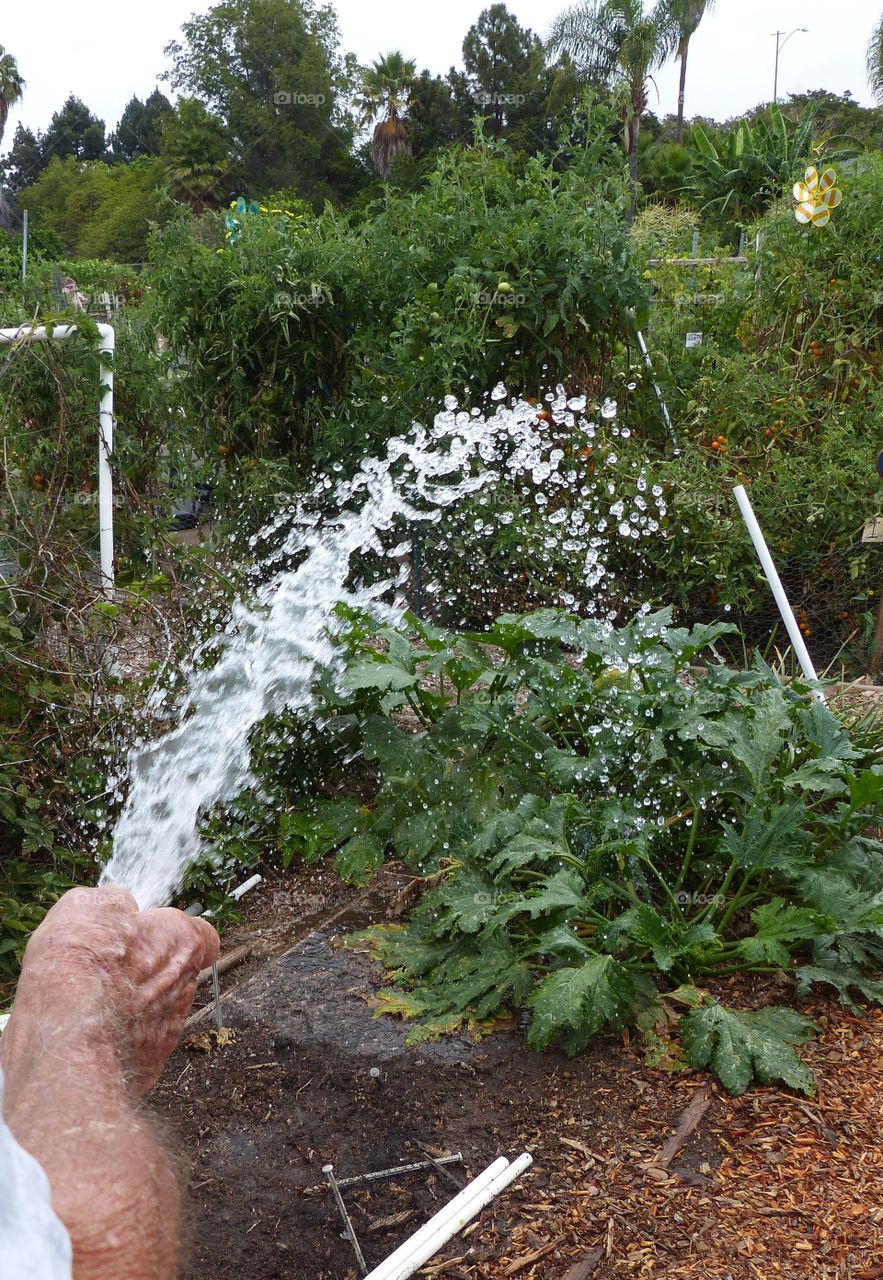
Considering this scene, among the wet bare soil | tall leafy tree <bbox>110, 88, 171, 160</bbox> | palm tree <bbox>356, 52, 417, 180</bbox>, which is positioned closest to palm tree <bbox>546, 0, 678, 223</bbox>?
palm tree <bbox>356, 52, 417, 180</bbox>

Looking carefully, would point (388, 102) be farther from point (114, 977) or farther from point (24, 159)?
point (114, 977)

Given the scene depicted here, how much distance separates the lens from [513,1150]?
2.21m

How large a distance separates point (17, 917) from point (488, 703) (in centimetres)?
149

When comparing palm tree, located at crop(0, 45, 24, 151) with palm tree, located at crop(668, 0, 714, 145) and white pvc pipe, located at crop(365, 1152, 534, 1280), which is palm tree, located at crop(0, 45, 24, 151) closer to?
white pvc pipe, located at crop(365, 1152, 534, 1280)

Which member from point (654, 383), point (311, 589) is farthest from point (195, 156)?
point (311, 589)

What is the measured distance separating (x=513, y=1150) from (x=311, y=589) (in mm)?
3354

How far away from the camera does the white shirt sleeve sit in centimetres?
63

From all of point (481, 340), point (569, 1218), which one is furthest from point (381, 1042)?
point (481, 340)

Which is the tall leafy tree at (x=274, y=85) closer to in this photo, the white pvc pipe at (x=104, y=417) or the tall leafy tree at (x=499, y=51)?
the tall leafy tree at (x=499, y=51)

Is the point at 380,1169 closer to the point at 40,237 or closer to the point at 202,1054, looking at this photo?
the point at 202,1054

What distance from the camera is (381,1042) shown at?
260 centimetres

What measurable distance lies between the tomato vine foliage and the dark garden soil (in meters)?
0.11

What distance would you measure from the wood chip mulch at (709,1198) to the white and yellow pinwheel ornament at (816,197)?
5.49 meters

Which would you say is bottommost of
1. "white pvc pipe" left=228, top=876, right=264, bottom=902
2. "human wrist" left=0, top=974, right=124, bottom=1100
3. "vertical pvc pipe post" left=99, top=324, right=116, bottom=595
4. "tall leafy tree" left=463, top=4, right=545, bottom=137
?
"white pvc pipe" left=228, top=876, right=264, bottom=902
